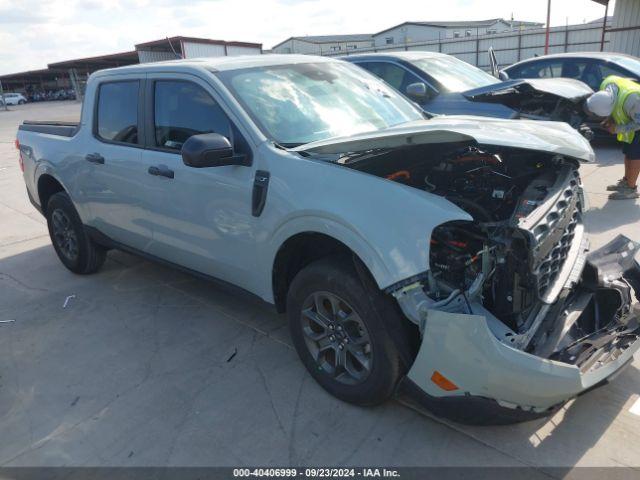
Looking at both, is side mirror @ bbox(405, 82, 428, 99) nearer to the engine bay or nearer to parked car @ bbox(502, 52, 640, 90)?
the engine bay

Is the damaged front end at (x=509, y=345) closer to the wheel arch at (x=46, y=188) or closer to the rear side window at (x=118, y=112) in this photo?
the rear side window at (x=118, y=112)

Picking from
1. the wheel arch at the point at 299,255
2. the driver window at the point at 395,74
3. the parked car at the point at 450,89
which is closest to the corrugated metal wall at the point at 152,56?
the driver window at the point at 395,74

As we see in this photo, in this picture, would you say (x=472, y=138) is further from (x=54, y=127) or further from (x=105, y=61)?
(x=105, y=61)

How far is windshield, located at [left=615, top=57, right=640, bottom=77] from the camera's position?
845 centimetres

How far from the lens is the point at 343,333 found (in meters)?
2.92

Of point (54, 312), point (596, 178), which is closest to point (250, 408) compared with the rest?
point (54, 312)

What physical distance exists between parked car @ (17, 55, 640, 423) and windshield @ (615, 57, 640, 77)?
248 inches

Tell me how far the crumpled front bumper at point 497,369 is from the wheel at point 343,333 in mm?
221

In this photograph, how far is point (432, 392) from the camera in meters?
2.51

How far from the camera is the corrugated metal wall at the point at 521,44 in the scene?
22.7 metres

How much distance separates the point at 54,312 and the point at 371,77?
3.37 meters

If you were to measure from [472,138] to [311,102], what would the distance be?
4.52 feet

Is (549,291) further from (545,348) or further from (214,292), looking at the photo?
(214,292)

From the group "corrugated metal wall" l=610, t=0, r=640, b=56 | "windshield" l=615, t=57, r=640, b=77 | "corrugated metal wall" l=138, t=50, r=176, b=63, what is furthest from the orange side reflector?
"corrugated metal wall" l=138, t=50, r=176, b=63
